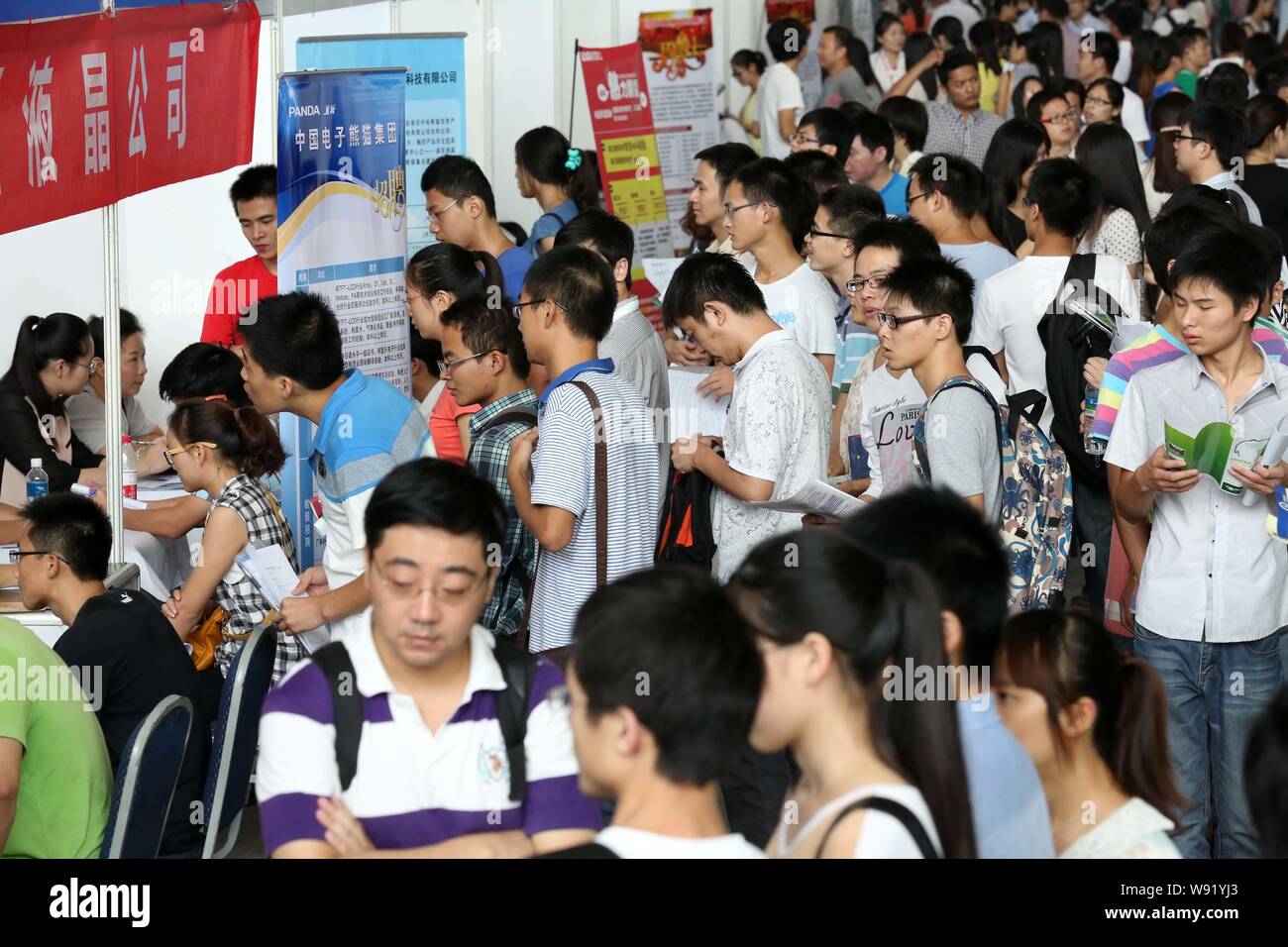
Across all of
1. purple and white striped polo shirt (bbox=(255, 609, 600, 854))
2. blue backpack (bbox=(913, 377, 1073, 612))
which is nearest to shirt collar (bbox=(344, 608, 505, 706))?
purple and white striped polo shirt (bbox=(255, 609, 600, 854))

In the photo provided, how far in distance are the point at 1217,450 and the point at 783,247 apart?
6.04 feet

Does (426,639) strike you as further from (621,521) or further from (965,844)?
(621,521)

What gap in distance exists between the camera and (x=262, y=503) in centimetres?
412

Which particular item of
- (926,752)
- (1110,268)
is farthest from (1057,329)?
(926,752)

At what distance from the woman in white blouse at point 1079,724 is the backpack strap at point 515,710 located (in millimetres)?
724

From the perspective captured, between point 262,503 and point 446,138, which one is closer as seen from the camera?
point 262,503

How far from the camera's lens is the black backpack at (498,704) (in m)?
2.13

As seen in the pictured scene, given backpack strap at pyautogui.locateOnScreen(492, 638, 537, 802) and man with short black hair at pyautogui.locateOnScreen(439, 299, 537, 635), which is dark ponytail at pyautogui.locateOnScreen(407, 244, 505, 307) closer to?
man with short black hair at pyautogui.locateOnScreen(439, 299, 537, 635)

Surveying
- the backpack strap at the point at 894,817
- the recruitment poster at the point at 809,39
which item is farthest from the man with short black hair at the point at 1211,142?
the recruitment poster at the point at 809,39

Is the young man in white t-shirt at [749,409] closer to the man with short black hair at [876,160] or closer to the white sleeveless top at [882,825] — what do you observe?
the white sleeveless top at [882,825]

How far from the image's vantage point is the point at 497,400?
12.3ft

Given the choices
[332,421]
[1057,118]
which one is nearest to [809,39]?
[1057,118]

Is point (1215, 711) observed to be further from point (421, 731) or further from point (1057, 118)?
point (1057, 118)
